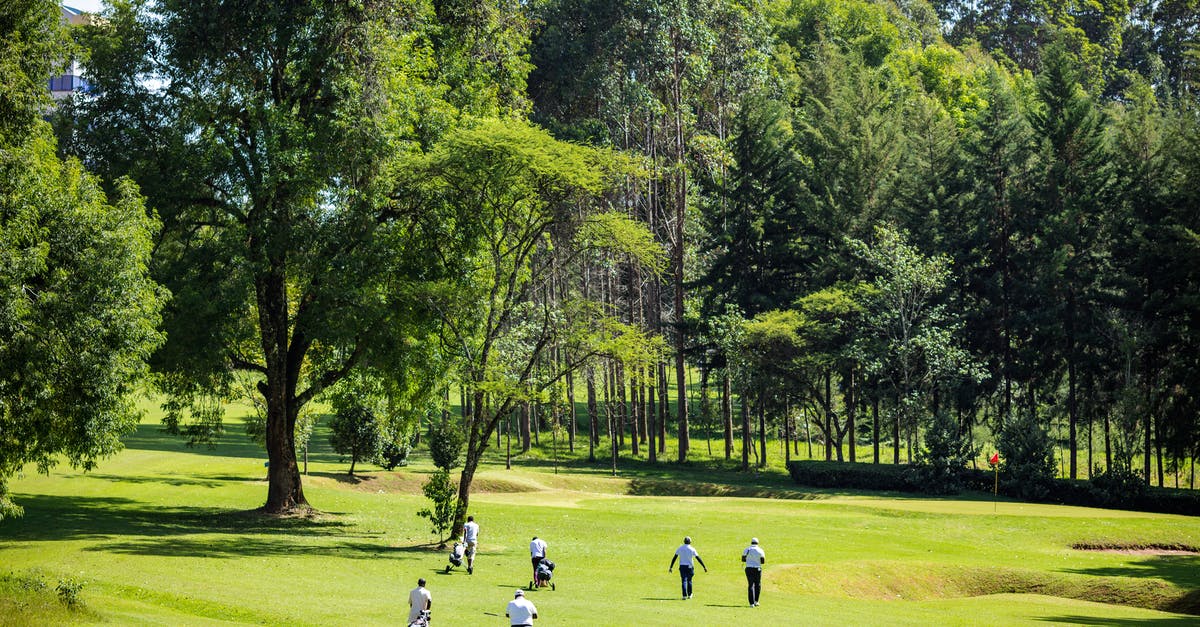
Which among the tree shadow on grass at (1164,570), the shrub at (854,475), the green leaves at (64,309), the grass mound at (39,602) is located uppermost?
the green leaves at (64,309)

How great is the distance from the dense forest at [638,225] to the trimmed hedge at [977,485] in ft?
5.31

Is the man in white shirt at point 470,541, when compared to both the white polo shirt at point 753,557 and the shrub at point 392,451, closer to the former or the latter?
the white polo shirt at point 753,557

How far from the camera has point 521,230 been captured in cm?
3619

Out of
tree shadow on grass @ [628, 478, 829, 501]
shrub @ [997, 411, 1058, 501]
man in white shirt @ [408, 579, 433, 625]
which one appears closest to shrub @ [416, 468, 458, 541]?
man in white shirt @ [408, 579, 433, 625]

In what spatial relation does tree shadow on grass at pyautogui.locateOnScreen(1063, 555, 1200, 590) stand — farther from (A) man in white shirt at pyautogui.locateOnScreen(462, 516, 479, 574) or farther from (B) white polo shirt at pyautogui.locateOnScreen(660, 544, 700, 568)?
(A) man in white shirt at pyautogui.locateOnScreen(462, 516, 479, 574)

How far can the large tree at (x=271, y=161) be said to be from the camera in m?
35.5

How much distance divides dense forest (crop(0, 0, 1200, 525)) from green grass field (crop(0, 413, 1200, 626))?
378 centimetres

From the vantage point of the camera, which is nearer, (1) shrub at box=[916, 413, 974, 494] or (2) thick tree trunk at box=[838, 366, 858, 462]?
(1) shrub at box=[916, 413, 974, 494]

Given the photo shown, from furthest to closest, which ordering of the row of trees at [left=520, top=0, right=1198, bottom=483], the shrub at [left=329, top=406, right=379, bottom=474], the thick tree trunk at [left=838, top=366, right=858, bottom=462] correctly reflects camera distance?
the thick tree trunk at [left=838, top=366, right=858, bottom=462], the row of trees at [left=520, top=0, right=1198, bottom=483], the shrub at [left=329, top=406, right=379, bottom=474]

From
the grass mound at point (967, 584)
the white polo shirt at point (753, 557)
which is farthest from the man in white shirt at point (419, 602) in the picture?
the grass mound at point (967, 584)

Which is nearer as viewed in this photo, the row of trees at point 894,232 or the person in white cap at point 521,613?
the person in white cap at point 521,613

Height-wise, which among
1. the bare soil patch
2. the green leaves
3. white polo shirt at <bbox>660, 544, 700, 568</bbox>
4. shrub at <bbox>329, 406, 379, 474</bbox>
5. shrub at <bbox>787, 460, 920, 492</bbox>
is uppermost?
the green leaves

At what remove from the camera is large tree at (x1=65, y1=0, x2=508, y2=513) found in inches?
1398

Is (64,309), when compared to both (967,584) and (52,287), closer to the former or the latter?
(52,287)
